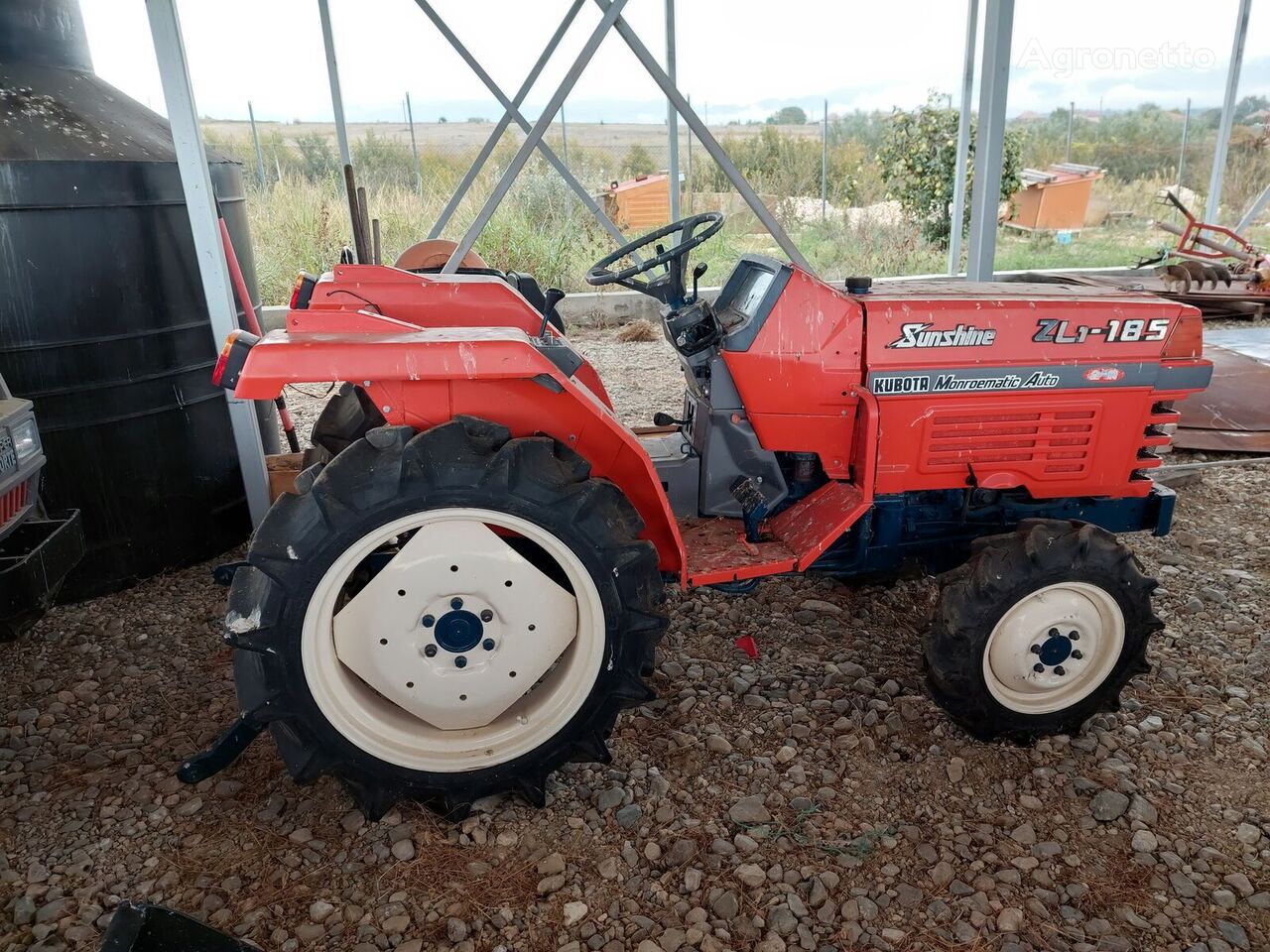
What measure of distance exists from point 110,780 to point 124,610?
44.2 inches

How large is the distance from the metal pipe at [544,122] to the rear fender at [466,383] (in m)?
1.81

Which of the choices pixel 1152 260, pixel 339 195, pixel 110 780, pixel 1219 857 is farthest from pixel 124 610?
pixel 1152 260

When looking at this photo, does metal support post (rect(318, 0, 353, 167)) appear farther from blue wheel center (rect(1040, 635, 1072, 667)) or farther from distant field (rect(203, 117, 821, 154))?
distant field (rect(203, 117, 821, 154))

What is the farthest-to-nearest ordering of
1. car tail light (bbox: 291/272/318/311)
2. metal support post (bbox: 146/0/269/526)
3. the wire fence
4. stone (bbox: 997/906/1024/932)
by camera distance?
the wire fence, metal support post (bbox: 146/0/269/526), car tail light (bbox: 291/272/318/311), stone (bbox: 997/906/1024/932)

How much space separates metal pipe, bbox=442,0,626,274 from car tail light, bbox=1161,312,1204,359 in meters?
2.48

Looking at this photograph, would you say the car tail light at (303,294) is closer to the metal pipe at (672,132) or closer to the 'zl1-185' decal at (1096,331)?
the 'zl1-185' decal at (1096,331)

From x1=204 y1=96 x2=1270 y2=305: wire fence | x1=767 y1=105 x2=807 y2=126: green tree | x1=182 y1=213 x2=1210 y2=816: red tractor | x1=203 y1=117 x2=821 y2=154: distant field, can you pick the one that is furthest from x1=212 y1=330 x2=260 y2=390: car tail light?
x1=767 y1=105 x2=807 y2=126: green tree

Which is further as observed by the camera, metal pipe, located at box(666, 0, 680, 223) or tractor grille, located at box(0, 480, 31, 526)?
metal pipe, located at box(666, 0, 680, 223)

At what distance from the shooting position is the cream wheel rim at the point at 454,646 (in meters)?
2.01

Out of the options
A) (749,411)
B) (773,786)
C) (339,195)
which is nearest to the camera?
(773,786)

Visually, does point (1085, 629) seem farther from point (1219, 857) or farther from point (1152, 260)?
point (1152, 260)

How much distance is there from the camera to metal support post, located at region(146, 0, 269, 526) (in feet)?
9.89

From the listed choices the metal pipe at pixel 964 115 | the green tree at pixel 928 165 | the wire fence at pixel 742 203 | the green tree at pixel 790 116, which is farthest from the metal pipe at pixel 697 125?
the green tree at pixel 790 116

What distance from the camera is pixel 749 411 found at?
8.20ft
